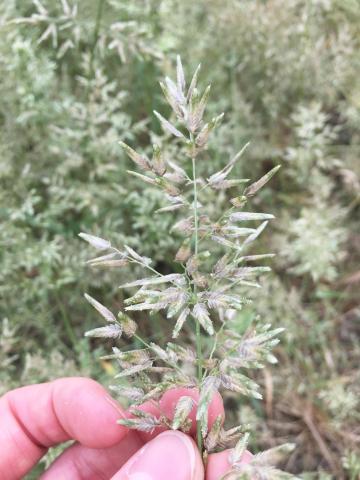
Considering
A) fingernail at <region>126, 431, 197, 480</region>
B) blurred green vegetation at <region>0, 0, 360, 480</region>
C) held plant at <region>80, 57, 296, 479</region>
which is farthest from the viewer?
blurred green vegetation at <region>0, 0, 360, 480</region>

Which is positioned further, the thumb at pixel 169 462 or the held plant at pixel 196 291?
the thumb at pixel 169 462

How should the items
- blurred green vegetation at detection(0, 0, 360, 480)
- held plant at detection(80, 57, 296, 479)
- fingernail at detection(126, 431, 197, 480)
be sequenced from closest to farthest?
held plant at detection(80, 57, 296, 479) → fingernail at detection(126, 431, 197, 480) → blurred green vegetation at detection(0, 0, 360, 480)

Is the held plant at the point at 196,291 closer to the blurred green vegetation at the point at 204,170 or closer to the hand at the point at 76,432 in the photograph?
Answer: the hand at the point at 76,432

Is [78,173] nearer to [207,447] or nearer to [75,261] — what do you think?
[75,261]

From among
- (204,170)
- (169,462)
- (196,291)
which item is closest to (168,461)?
(169,462)

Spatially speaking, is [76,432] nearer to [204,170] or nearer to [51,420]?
[51,420]

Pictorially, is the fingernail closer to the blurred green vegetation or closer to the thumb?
the thumb

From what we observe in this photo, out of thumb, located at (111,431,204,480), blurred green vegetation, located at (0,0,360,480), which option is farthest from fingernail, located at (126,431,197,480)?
blurred green vegetation, located at (0,0,360,480)

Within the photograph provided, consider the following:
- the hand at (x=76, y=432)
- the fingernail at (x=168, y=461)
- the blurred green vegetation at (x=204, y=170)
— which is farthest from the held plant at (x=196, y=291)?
the blurred green vegetation at (x=204, y=170)

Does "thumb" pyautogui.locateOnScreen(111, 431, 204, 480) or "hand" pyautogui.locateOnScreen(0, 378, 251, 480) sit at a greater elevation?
"thumb" pyautogui.locateOnScreen(111, 431, 204, 480)
